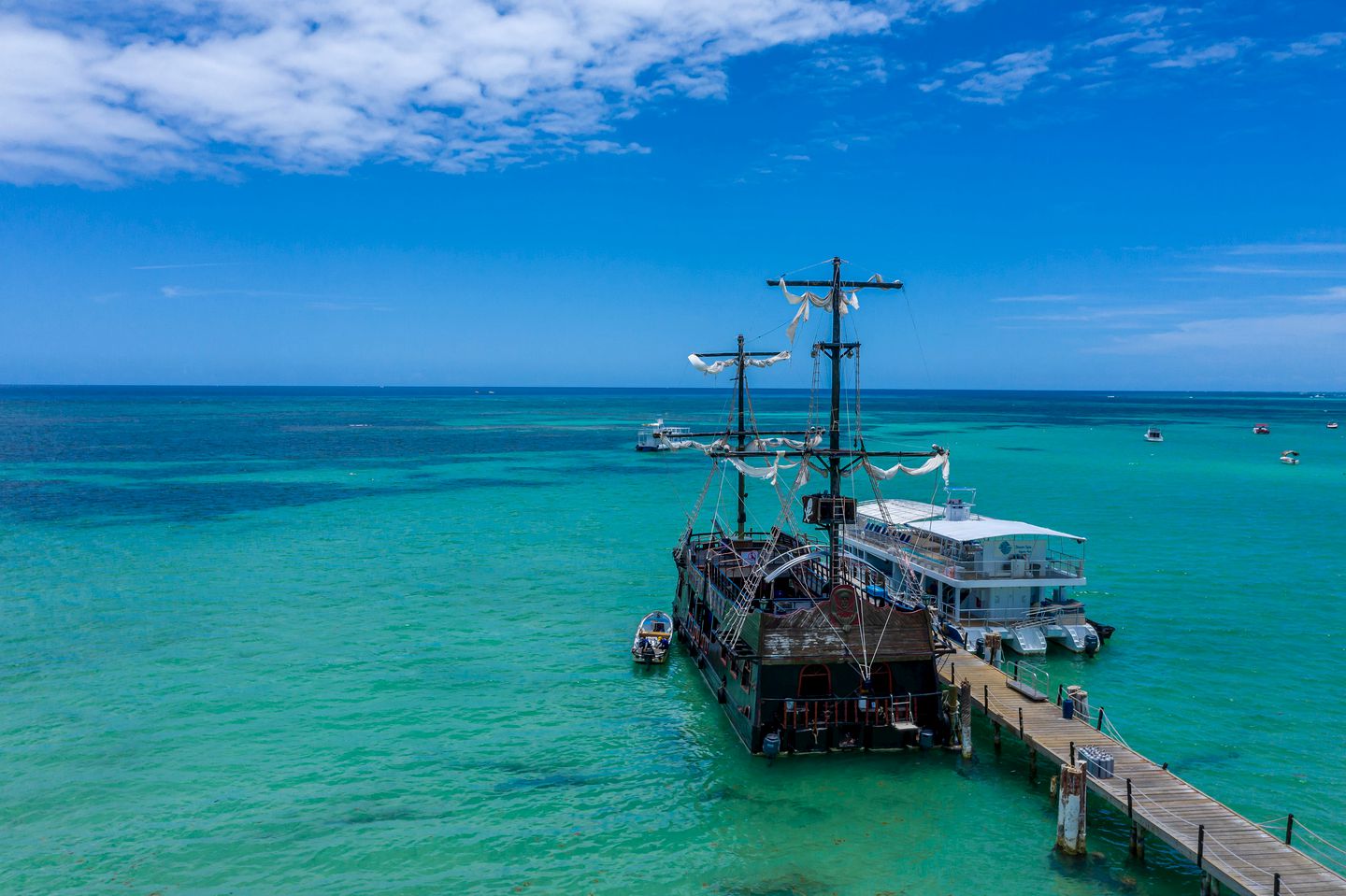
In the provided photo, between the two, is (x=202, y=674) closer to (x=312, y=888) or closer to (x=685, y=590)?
(x=312, y=888)

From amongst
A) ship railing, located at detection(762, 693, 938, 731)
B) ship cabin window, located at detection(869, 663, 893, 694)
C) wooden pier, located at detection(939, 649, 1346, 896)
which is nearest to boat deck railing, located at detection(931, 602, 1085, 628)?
wooden pier, located at detection(939, 649, 1346, 896)

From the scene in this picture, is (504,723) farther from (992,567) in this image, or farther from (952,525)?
(952,525)

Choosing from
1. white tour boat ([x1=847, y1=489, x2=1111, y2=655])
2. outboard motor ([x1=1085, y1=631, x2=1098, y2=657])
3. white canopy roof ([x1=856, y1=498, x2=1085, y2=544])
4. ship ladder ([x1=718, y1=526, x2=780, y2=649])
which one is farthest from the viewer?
white canopy roof ([x1=856, y1=498, x2=1085, y2=544])

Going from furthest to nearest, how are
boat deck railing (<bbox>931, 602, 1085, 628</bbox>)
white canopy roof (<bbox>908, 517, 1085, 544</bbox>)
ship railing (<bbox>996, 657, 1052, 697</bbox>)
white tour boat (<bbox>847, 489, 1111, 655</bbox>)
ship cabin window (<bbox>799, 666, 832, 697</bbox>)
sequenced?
1. white canopy roof (<bbox>908, 517, 1085, 544</bbox>)
2. boat deck railing (<bbox>931, 602, 1085, 628</bbox>)
3. white tour boat (<bbox>847, 489, 1111, 655</bbox>)
4. ship railing (<bbox>996, 657, 1052, 697</bbox>)
5. ship cabin window (<bbox>799, 666, 832, 697</bbox>)

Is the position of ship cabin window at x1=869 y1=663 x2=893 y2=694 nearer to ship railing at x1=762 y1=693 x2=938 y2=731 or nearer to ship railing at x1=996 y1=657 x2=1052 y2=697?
ship railing at x1=762 y1=693 x2=938 y2=731

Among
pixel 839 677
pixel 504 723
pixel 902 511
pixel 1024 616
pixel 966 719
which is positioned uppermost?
pixel 902 511

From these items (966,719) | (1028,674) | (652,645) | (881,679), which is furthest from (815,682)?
(1028,674)

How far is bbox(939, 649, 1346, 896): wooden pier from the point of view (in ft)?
59.6

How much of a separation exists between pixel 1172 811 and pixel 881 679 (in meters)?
9.01

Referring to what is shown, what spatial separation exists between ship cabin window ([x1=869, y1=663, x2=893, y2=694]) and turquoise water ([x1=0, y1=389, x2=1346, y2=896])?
218cm

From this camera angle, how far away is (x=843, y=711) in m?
27.6

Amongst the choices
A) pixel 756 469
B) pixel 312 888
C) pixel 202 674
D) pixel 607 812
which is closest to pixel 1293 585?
pixel 756 469

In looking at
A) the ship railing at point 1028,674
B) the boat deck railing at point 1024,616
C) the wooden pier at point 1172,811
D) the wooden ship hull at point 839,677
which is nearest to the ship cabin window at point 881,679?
the wooden ship hull at point 839,677

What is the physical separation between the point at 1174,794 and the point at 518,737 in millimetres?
19249
